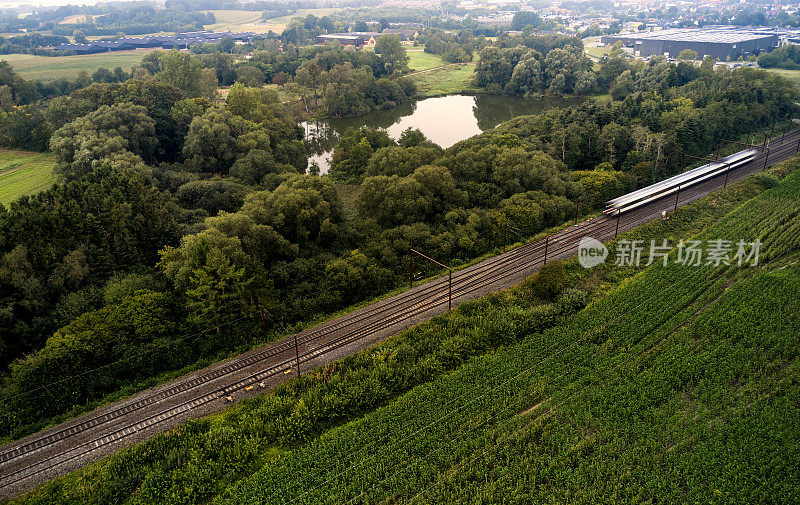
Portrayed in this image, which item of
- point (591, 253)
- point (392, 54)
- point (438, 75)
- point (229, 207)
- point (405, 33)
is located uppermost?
point (405, 33)

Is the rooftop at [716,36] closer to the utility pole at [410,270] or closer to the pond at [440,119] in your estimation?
the pond at [440,119]

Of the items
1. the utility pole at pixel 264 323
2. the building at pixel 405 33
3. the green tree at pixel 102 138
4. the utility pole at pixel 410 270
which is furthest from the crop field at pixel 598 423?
the building at pixel 405 33

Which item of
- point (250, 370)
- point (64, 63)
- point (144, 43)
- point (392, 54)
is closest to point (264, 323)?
point (250, 370)

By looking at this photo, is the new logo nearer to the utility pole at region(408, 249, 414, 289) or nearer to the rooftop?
the utility pole at region(408, 249, 414, 289)

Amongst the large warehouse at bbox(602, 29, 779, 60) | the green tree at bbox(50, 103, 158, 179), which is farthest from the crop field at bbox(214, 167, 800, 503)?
the large warehouse at bbox(602, 29, 779, 60)

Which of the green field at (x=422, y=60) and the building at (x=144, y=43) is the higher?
the building at (x=144, y=43)

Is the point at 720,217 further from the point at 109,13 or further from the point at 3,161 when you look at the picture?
the point at 109,13

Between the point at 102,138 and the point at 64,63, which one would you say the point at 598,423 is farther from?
the point at 64,63
